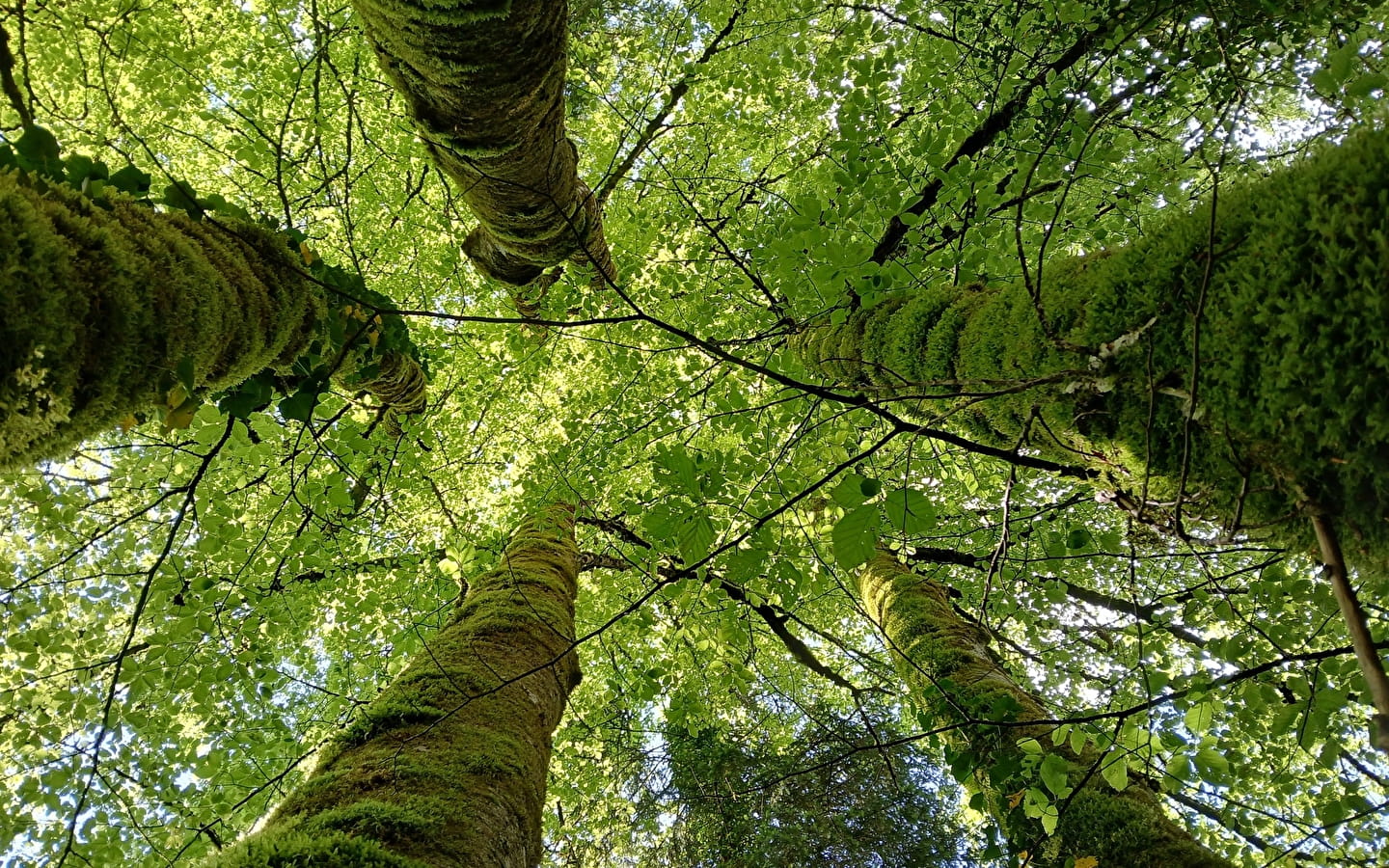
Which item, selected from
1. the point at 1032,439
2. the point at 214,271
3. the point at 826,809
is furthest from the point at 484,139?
the point at 826,809

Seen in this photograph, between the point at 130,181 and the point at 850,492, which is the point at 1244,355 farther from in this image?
the point at 130,181

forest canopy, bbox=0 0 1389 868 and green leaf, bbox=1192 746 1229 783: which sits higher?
forest canopy, bbox=0 0 1389 868

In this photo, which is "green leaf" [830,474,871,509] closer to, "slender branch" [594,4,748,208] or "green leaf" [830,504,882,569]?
"green leaf" [830,504,882,569]

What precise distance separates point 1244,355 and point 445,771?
247cm

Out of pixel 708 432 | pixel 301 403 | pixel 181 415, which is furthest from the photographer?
pixel 708 432

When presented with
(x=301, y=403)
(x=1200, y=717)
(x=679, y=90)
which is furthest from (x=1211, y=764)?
(x=679, y=90)

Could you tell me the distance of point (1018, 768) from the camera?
221cm

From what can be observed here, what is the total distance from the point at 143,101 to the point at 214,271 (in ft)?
21.8

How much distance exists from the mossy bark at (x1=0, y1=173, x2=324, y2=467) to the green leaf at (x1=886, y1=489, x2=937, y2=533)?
188 centimetres

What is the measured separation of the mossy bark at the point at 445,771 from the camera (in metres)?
1.59

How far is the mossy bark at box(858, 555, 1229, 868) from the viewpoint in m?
2.36

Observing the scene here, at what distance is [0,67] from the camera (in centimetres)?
246

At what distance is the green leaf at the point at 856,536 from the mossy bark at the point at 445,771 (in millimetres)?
810

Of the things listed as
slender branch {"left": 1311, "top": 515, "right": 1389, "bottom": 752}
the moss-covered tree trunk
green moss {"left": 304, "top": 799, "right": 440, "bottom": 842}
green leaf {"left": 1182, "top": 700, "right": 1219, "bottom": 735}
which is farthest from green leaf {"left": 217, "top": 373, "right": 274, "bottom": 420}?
green leaf {"left": 1182, "top": 700, "right": 1219, "bottom": 735}
